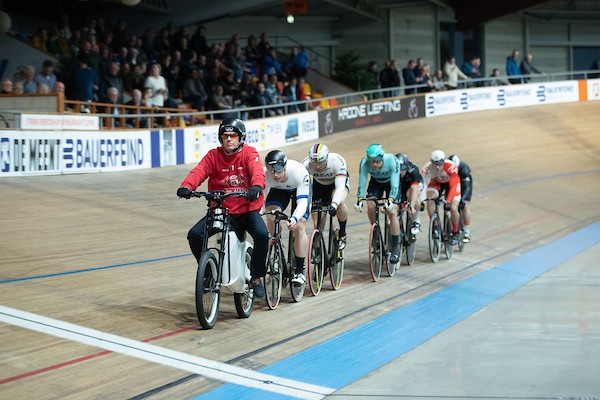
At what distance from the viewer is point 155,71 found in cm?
1638

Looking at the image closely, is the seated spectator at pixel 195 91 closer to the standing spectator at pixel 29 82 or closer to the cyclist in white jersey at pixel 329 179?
the standing spectator at pixel 29 82

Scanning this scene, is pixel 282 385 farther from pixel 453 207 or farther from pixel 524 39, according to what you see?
pixel 524 39

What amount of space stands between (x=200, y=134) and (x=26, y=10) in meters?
6.01

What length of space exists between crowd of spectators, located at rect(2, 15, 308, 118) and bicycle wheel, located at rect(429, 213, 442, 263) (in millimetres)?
6818

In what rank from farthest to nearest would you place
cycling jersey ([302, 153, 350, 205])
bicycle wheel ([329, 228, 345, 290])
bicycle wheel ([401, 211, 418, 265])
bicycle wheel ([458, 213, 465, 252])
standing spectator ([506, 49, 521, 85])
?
1. standing spectator ([506, 49, 521, 85])
2. bicycle wheel ([458, 213, 465, 252])
3. bicycle wheel ([401, 211, 418, 265])
4. bicycle wheel ([329, 228, 345, 290])
5. cycling jersey ([302, 153, 350, 205])

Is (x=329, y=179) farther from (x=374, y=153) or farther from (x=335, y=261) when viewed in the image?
(x=335, y=261)

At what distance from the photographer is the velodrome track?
5.18 meters

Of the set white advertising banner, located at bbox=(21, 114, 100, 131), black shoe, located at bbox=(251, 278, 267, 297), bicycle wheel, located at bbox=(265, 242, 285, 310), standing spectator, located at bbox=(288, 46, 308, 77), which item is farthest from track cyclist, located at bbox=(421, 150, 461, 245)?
standing spectator, located at bbox=(288, 46, 308, 77)

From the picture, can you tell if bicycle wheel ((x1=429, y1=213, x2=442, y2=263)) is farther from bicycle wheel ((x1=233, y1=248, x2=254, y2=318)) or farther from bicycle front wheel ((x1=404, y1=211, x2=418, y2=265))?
bicycle wheel ((x1=233, y1=248, x2=254, y2=318))

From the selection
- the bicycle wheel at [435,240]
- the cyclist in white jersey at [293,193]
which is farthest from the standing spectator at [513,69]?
→ the cyclist in white jersey at [293,193]

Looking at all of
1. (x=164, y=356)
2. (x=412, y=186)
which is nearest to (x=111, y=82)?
(x=412, y=186)

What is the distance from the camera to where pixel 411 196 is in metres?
10.3

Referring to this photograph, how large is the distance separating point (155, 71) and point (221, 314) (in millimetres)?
10121

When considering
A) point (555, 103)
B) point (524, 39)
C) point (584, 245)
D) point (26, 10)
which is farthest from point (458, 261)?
point (524, 39)
